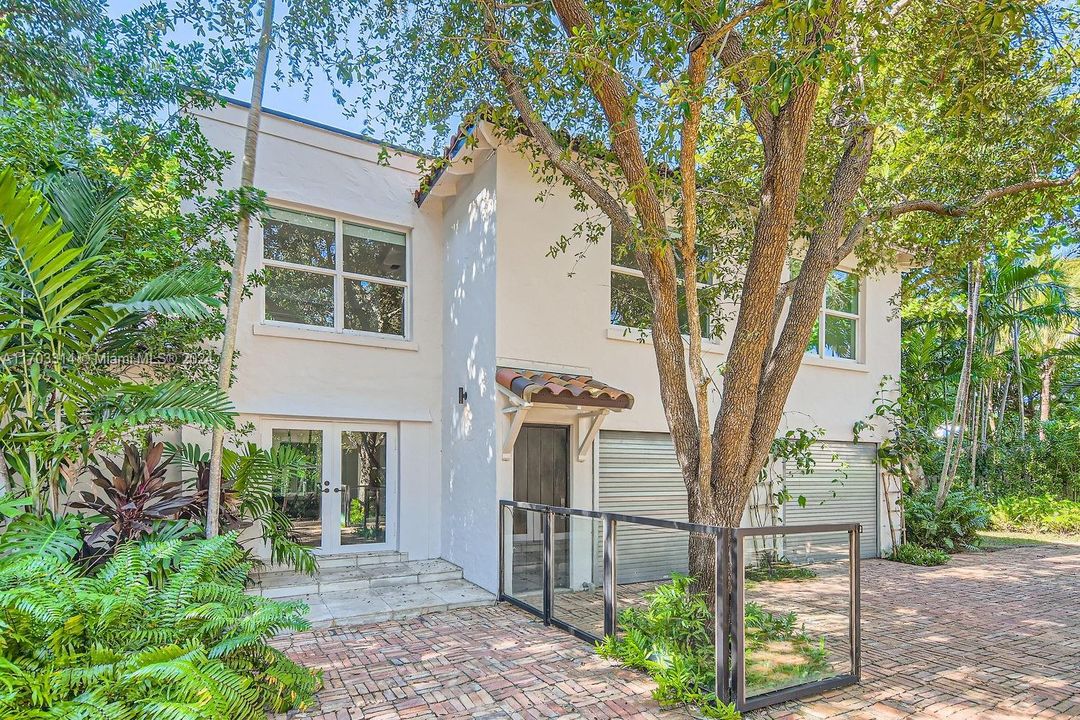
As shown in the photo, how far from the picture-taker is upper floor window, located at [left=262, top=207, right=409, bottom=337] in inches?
308

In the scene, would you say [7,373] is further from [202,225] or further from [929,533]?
[929,533]

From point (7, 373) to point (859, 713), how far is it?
6600mm

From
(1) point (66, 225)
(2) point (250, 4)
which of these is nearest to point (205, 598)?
(1) point (66, 225)

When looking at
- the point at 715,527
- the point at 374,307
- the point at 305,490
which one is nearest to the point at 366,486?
the point at 305,490

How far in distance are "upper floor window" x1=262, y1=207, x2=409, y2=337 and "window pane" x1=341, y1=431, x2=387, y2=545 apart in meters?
1.54

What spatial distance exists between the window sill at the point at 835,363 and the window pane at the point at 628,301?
11.1ft

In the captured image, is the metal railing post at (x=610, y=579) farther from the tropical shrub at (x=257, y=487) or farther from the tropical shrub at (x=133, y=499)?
the tropical shrub at (x=133, y=499)

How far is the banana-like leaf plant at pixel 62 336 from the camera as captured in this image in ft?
13.8

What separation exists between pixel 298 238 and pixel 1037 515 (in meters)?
16.6

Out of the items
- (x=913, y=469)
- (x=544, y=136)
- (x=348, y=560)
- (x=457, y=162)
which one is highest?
(x=457, y=162)

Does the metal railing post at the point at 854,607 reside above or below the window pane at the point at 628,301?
below

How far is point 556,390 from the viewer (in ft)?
21.5

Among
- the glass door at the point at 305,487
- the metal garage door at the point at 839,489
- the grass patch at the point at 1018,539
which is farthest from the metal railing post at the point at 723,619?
the grass patch at the point at 1018,539

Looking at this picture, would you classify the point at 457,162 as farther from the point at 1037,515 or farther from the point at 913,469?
the point at 1037,515
